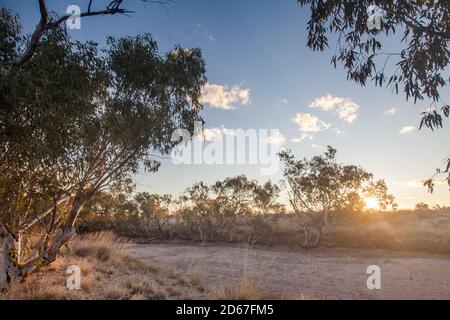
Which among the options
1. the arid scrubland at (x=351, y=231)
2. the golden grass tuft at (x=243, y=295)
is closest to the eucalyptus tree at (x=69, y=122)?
the golden grass tuft at (x=243, y=295)

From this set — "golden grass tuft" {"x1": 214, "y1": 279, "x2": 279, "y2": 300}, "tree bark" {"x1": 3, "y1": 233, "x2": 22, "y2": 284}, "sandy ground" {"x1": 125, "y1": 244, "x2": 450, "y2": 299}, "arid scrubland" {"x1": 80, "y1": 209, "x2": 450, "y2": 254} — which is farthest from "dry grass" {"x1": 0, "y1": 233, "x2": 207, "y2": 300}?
"arid scrubland" {"x1": 80, "y1": 209, "x2": 450, "y2": 254}

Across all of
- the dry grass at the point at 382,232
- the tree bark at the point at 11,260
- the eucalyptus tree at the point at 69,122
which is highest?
the eucalyptus tree at the point at 69,122

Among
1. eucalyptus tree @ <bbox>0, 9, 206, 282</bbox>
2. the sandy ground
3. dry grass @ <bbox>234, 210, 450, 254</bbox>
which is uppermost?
eucalyptus tree @ <bbox>0, 9, 206, 282</bbox>

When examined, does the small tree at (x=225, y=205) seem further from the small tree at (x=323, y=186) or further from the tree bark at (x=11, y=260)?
the tree bark at (x=11, y=260)

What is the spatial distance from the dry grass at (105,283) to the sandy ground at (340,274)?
167cm

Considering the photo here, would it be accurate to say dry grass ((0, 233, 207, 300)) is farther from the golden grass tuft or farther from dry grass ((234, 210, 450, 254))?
dry grass ((234, 210, 450, 254))

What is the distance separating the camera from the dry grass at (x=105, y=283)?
6883 millimetres

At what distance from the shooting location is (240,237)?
26.5m

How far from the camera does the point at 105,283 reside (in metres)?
8.52

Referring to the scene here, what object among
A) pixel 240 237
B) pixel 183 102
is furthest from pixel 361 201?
pixel 183 102

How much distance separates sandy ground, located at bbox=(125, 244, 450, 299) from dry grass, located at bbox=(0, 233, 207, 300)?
1.67 metres

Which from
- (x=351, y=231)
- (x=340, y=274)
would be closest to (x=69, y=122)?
(x=340, y=274)

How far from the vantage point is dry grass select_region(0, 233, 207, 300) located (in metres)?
6.88
